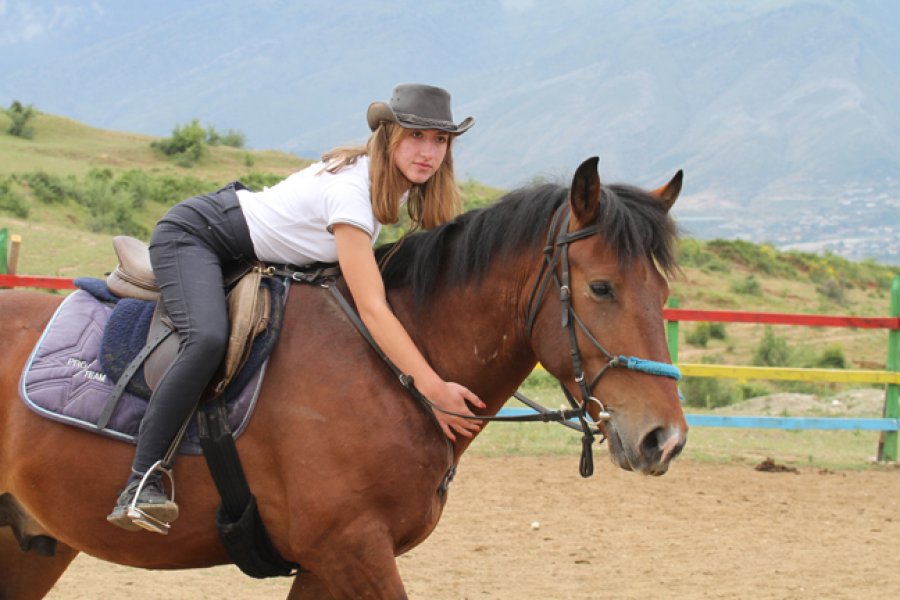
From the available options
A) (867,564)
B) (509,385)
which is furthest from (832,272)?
(509,385)

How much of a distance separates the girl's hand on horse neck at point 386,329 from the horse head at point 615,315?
358 mm

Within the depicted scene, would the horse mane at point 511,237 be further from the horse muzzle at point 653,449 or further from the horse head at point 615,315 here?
the horse muzzle at point 653,449

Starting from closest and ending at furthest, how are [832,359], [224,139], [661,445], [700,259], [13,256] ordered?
[661,445], [13,256], [832,359], [700,259], [224,139]

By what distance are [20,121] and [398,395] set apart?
42.2 meters

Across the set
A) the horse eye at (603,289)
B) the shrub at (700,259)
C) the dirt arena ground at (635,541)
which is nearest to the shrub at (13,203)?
the dirt arena ground at (635,541)

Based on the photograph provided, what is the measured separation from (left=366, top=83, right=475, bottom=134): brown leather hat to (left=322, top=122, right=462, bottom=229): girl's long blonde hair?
4 cm

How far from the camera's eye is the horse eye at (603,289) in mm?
3305

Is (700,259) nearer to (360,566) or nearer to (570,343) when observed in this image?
(570,343)

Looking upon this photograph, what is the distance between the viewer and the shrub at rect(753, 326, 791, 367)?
62.8ft

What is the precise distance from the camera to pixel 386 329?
3504 mm

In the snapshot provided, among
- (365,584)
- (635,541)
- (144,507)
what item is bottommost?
(635,541)

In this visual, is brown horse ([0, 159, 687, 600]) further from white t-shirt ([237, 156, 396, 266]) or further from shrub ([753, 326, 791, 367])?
shrub ([753, 326, 791, 367])

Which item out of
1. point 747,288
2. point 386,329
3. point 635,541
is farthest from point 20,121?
point 386,329

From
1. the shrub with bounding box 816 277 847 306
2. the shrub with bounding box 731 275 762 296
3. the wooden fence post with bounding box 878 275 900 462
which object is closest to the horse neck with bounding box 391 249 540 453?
the wooden fence post with bounding box 878 275 900 462
